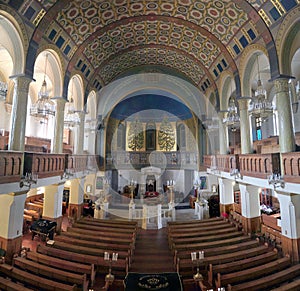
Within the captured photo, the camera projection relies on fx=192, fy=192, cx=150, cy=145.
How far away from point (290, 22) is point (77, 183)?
14501 mm

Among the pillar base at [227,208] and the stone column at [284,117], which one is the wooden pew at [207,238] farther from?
the stone column at [284,117]

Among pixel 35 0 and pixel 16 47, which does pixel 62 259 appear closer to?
pixel 16 47

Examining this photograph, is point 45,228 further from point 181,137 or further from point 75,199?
point 181,137

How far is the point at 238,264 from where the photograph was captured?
683cm

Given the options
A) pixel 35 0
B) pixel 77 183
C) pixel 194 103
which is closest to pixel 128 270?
pixel 77 183

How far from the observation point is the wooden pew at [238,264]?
646cm

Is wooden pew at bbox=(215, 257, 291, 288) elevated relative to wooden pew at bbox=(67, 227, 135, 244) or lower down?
lower down

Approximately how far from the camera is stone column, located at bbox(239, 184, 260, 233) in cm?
1074

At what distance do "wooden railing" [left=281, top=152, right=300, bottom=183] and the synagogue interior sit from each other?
0.14 feet

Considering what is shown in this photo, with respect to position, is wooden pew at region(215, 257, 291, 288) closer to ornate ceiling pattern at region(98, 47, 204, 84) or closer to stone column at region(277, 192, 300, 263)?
stone column at region(277, 192, 300, 263)

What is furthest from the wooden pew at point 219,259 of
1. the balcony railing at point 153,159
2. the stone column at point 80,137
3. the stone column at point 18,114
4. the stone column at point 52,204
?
the balcony railing at point 153,159

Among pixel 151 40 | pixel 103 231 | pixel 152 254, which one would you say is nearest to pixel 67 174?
pixel 103 231

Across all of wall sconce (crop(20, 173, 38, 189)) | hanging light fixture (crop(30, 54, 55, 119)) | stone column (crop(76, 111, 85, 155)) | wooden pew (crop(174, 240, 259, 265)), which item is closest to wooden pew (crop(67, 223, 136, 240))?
wooden pew (crop(174, 240, 259, 265))

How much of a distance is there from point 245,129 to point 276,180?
4.46 metres
